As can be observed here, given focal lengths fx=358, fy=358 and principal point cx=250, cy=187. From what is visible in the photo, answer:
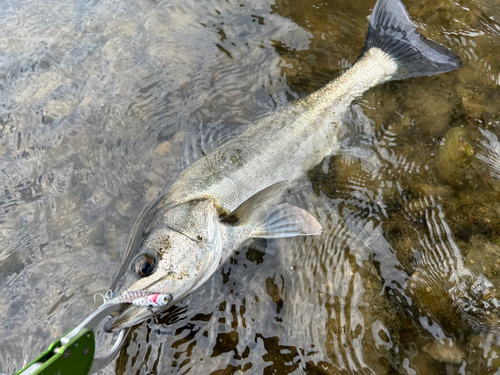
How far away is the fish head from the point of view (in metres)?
2.73

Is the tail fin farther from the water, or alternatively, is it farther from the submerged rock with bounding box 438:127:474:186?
the submerged rock with bounding box 438:127:474:186

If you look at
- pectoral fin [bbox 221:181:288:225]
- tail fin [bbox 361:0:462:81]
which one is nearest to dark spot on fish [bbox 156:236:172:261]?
pectoral fin [bbox 221:181:288:225]

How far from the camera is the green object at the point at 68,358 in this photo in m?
1.71

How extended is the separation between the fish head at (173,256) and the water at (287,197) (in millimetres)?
400

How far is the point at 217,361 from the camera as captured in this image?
3031mm

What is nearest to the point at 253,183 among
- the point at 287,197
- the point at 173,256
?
Answer: the point at 287,197

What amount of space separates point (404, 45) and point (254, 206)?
3.03 metres

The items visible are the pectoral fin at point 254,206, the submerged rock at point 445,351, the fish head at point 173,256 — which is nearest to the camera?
the fish head at point 173,256

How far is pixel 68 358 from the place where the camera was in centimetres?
189

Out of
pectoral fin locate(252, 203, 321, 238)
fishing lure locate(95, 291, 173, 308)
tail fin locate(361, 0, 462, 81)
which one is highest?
tail fin locate(361, 0, 462, 81)

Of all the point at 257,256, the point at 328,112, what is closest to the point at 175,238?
the point at 257,256

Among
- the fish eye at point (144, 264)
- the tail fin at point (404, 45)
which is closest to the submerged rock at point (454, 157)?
the tail fin at point (404, 45)

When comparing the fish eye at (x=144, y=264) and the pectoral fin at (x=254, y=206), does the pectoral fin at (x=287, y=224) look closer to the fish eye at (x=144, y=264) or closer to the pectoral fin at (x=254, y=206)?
the pectoral fin at (x=254, y=206)

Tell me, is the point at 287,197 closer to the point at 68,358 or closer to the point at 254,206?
the point at 254,206
